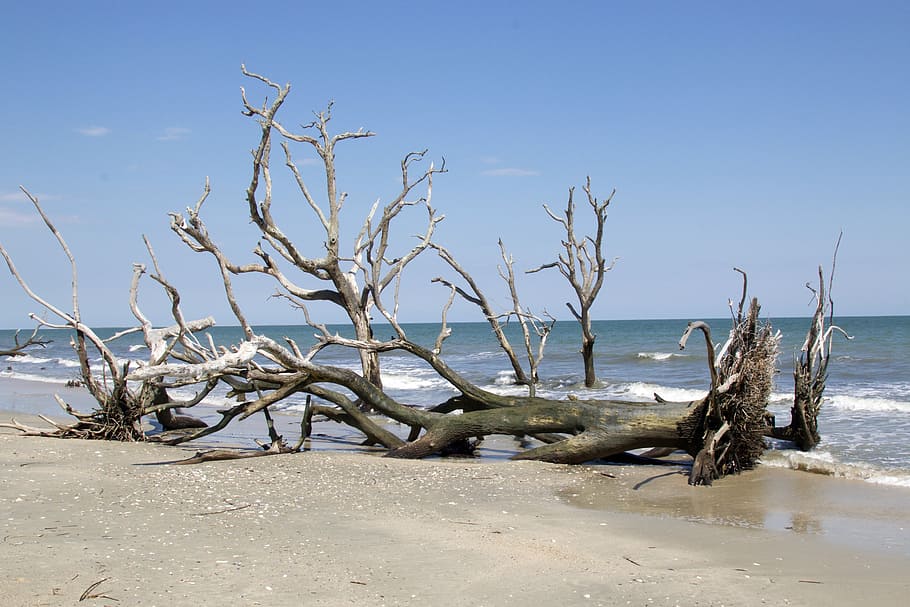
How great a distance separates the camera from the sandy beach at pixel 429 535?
4.05 m

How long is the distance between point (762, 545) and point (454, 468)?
129 inches

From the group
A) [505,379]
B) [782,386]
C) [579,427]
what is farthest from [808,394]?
[505,379]

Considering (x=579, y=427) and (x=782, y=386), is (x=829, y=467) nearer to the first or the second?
(x=579, y=427)

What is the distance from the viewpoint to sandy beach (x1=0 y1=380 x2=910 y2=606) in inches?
159

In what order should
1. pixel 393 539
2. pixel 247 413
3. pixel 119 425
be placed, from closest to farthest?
pixel 393 539, pixel 247 413, pixel 119 425

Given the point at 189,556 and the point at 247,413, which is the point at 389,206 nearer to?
the point at 247,413

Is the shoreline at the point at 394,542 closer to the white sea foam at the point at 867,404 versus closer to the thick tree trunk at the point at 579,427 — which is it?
the thick tree trunk at the point at 579,427

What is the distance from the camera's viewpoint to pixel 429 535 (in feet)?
17.0

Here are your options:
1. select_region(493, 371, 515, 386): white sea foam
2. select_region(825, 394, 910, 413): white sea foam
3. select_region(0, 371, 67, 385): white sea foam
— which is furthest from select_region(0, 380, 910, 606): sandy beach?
select_region(0, 371, 67, 385): white sea foam

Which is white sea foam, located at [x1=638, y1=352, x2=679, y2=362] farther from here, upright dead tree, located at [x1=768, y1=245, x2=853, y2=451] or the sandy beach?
the sandy beach

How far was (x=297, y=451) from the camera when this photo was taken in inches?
339

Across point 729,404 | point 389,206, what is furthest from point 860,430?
point 389,206

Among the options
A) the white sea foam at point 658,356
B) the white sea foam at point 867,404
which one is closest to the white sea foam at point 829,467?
the white sea foam at point 867,404

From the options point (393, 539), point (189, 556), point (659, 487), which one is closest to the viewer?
point (189, 556)
